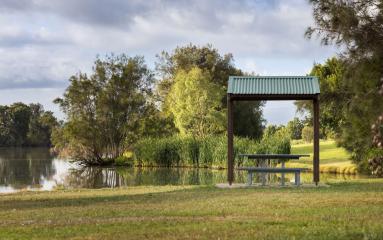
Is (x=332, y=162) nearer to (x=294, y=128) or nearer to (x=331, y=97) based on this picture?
(x=331, y=97)

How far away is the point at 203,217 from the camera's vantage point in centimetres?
1095

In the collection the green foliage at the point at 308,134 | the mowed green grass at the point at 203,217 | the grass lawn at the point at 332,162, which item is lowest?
the mowed green grass at the point at 203,217

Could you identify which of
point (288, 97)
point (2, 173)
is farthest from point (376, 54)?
point (2, 173)

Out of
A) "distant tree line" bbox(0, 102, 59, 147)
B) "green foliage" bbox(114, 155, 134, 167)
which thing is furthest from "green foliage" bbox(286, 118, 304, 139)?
"distant tree line" bbox(0, 102, 59, 147)

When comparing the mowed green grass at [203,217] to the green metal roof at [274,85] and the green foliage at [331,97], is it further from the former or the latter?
the green foliage at [331,97]

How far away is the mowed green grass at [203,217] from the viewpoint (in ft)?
29.2

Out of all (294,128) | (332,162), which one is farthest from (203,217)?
(294,128)

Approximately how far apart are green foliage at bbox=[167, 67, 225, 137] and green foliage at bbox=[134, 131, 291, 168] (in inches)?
280

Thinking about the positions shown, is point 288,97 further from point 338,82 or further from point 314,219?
point 338,82

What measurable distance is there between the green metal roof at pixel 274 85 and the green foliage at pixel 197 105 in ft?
108

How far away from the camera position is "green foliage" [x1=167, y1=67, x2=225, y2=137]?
2119 inches

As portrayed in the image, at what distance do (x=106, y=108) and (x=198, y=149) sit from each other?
1363 centimetres

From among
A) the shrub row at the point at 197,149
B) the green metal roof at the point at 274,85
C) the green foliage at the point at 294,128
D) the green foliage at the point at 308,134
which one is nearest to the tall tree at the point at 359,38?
the green metal roof at the point at 274,85

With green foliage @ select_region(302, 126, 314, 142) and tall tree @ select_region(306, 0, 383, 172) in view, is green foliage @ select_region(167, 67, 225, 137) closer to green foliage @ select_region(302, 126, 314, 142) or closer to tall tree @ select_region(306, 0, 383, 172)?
green foliage @ select_region(302, 126, 314, 142)
